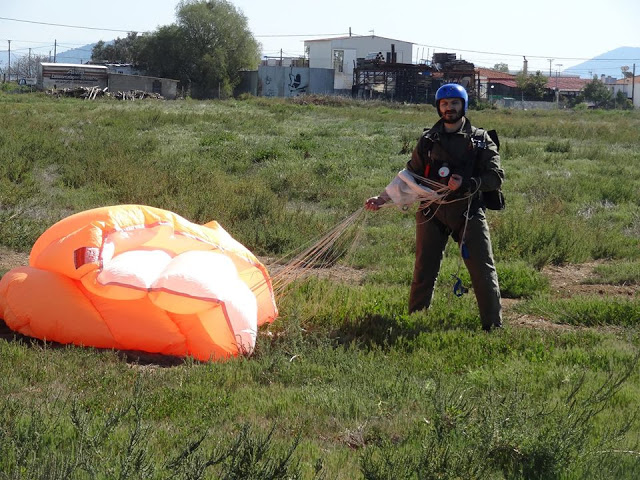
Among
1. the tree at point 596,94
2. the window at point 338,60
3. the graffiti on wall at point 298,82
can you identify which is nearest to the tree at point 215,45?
the graffiti on wall at point 298,82

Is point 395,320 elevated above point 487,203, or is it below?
below

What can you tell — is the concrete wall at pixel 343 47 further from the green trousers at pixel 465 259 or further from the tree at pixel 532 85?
the green trousers at pixel 465 259

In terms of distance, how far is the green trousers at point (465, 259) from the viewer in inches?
241

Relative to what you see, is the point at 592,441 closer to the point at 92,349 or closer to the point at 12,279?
the point at 92,349

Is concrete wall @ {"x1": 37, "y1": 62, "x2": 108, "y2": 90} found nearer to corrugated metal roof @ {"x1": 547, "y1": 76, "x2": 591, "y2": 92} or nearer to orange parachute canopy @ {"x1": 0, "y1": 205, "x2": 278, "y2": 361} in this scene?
corrugated metal roof @ {"x1": 547, "y1": 76, "x2": 591, "y2": 92}

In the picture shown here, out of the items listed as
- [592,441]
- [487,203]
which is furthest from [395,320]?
[592,441]

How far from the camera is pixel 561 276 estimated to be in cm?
852

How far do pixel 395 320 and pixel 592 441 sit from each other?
2368mm

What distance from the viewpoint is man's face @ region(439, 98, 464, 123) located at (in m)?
6.02

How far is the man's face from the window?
70.7m

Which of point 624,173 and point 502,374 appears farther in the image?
point 624,173

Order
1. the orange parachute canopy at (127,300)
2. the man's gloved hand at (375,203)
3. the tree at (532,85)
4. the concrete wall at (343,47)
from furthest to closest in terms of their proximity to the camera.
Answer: the concrete wall at (343,47)
the tree at (532,85)
the man's gloved hand at (375,203)
the orange parachute canopy at (127,300)

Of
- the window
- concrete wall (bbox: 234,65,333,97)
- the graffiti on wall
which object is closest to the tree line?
concrete wall (bbox: 234,65,333,97)

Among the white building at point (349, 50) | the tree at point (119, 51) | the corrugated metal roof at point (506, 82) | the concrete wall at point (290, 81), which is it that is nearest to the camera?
the concrete wall at point (290, 81)
